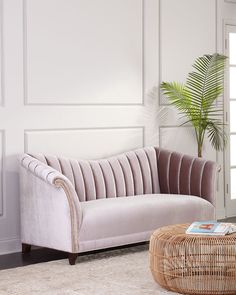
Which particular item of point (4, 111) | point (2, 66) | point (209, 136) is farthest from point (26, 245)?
point (209, 136)

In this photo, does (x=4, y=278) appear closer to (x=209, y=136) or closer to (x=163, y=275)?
(x=163, y=275)

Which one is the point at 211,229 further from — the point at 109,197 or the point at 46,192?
the point at 109,197

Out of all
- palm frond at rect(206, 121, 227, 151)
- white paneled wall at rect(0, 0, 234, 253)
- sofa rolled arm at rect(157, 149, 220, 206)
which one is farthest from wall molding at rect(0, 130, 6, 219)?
palm frond at rect(206, 121, 227, 151)

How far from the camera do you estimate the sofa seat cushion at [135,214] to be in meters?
5.16

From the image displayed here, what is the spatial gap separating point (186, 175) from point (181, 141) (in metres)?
0.81

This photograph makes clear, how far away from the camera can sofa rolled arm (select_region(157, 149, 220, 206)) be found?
5996 mm

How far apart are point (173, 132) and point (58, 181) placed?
2.12 m

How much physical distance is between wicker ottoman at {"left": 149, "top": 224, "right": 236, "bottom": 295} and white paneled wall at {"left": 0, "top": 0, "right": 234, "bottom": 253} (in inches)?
72.3

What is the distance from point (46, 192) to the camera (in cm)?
522

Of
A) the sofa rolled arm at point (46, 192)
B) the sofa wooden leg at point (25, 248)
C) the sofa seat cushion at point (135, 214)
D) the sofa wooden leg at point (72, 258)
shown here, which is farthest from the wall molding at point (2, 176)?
the sofa wooden leg at point (72, 258)

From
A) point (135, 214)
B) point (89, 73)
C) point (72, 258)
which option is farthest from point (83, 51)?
point (72, 258)

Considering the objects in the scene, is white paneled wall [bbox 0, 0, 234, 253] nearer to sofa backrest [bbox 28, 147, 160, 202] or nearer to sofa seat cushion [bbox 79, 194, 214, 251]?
sofa backrest [bbox 28, 147, 160, 202]

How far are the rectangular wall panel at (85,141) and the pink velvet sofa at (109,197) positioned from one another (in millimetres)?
180

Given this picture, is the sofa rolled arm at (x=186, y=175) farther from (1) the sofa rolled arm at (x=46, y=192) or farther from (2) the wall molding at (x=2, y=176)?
(2) the wall molding at (x=2, y=176)
